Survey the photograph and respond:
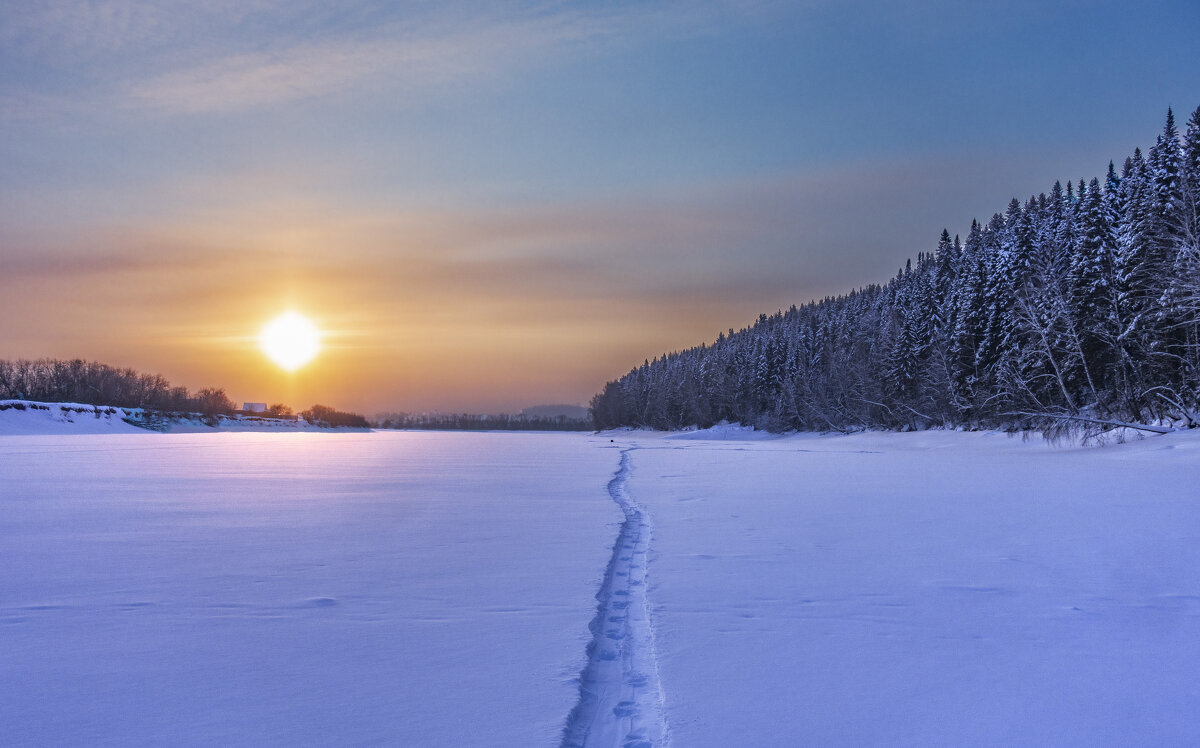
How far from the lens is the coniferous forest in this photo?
2859 centimetres

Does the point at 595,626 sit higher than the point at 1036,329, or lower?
lower

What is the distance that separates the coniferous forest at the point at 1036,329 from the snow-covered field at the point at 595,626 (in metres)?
22.6

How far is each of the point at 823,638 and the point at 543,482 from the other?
1243cm

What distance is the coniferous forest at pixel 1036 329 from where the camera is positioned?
2859cm

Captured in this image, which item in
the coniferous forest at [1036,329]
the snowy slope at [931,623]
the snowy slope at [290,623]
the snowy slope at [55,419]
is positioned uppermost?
the coniferous forest at [1036,329]

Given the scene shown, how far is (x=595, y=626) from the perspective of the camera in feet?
16.0

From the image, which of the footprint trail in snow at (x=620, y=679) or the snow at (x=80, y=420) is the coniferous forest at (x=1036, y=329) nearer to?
the footprint trail in snow at (x=620, y=679)

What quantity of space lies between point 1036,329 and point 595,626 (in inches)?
1287

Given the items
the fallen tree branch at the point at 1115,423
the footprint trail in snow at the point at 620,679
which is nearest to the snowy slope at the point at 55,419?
the footprint trail in snow at the point at 620,679

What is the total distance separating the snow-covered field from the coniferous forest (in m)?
22.6

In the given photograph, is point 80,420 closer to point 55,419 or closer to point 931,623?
point 55,419

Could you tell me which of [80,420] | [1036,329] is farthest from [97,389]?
[1036,329]

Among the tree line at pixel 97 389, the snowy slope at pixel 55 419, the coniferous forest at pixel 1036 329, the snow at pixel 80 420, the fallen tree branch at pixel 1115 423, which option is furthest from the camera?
the tree line at pixel 97 389

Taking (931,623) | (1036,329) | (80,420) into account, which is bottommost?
(931,623)
